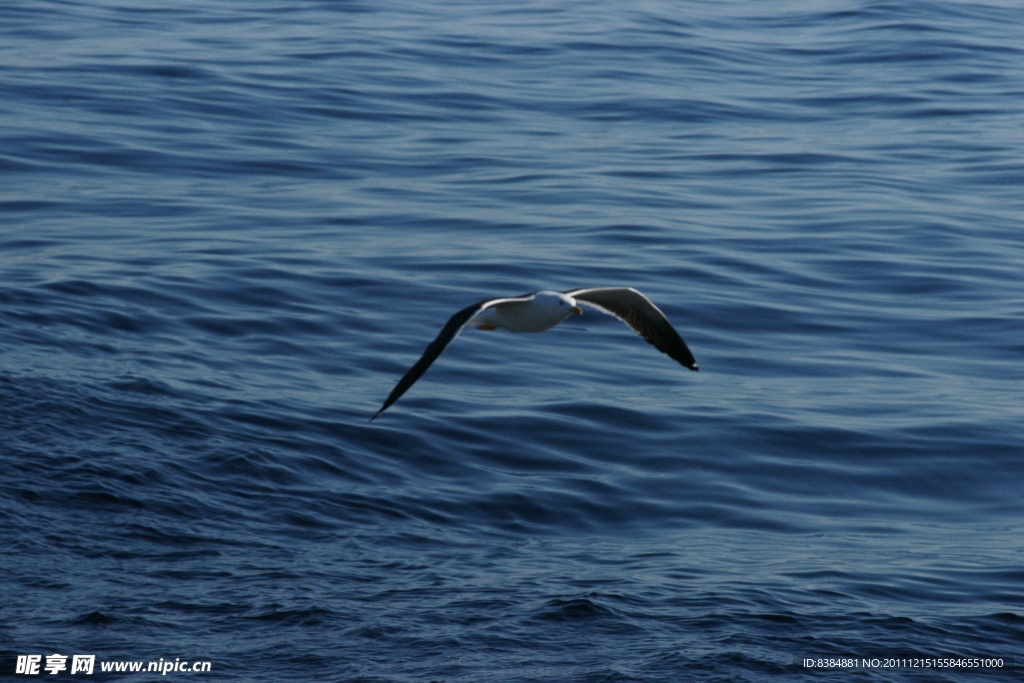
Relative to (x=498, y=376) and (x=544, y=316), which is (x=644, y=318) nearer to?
(x=544, y=316)

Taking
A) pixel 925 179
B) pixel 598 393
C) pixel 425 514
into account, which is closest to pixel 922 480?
pixel 598 393

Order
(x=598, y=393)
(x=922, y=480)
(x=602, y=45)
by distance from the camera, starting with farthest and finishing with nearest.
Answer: (x=602, y=45) < (x=598, y=393) < (x=922, y=480)

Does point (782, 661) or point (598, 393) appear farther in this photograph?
point (598, 393)

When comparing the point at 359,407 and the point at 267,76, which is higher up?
the point at 267,76

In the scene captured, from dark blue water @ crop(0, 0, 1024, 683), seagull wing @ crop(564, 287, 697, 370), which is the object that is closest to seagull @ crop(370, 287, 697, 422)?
seagull wing @ crop(564, 287, 697, 370)

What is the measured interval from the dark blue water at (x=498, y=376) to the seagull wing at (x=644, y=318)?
1716 millimetres

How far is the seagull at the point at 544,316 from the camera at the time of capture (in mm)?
6887

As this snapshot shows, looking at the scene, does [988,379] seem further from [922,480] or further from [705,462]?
[705,462]

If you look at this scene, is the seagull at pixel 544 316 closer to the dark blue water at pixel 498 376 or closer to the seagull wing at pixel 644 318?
the seagull wing at pixel 644 318

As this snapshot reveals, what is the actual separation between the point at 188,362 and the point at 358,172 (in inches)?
245

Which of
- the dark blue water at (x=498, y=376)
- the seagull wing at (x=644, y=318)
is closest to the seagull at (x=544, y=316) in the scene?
the seagull wing at (x=644, y=318)

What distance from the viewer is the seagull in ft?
22.6

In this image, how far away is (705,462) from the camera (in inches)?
439

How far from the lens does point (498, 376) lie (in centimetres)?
1241
